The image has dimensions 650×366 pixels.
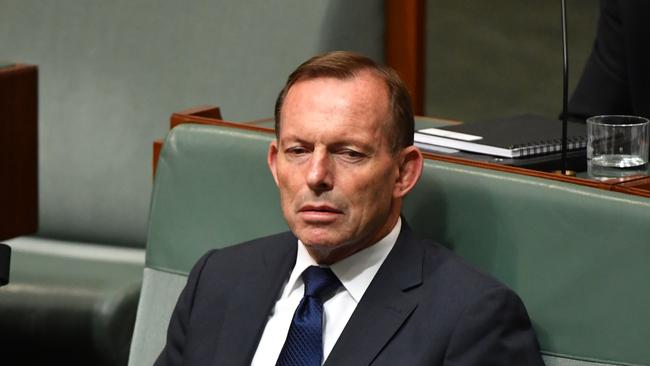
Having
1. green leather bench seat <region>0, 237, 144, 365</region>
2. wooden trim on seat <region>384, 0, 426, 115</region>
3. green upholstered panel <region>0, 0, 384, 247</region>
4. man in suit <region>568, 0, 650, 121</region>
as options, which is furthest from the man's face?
wooden trim on seat <region>384, 0, 426, 115</region>

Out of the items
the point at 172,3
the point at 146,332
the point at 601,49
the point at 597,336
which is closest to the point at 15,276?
the point at 172,3

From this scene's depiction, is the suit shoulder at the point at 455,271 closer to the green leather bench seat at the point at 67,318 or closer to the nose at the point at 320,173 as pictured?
the nose at the point at 320,173

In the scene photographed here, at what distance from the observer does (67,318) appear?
2.65 metres

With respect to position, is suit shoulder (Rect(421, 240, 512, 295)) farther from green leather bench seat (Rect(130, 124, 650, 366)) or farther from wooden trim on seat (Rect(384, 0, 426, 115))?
wooden trim on seat (Rect(384, 0, 426, 115))

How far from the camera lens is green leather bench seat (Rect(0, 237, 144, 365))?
2646 millimetres

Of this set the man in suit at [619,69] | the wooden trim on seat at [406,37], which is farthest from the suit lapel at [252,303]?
the wooden trim on seat at [406,37]

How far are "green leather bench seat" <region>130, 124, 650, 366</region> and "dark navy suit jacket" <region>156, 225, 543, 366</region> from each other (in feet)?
0.16

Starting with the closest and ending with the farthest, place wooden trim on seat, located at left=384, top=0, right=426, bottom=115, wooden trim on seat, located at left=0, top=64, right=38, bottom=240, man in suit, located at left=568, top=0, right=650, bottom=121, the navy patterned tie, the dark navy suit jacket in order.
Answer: the dark navy suit jacket → the navy patterned tie → man in suit, located at left=568, top=0, right=650, bottom=121 → wooden trim on seat, located at left=0, top=64, right=38, bottom=240 → wooden trim on seat, located at left=384, top=0, right=426, bottom=115

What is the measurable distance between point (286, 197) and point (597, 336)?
41cm

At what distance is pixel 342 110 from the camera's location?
159 cm

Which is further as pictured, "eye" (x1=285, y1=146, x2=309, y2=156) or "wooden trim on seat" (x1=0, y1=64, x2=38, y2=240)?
"wooden trim on seat" (x1=0, y1=64, x2=38, y2=240)

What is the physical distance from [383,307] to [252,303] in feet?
Answer: 0.66

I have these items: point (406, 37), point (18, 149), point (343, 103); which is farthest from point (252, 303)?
point (406, 37)

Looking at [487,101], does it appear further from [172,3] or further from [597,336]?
[597,336]
